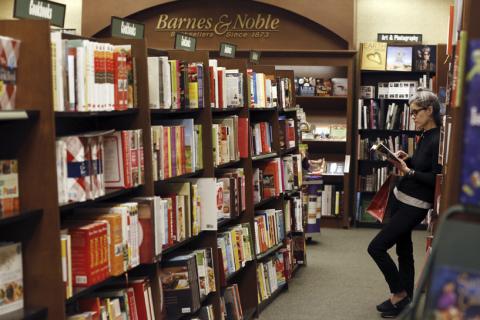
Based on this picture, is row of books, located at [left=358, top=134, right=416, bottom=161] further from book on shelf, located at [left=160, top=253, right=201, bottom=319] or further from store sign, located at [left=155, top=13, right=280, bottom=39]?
book on shelf, located at [left=160, top=253, right=201, bottom=319]

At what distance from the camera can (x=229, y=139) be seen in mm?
5281

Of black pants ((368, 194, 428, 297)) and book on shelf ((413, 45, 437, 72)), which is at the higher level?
book on shelf ((413, 45, 437, 72))

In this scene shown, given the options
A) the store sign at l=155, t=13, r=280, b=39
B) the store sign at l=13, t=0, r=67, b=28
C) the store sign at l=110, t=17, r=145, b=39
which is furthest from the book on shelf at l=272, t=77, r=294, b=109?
the store sign at l=155, t=13, r=280, b=39

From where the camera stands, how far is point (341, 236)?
30.9ft

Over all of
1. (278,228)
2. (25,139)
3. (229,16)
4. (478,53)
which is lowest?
(278,228)

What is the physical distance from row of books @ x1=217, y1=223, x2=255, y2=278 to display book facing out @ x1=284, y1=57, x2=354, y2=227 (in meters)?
4.11

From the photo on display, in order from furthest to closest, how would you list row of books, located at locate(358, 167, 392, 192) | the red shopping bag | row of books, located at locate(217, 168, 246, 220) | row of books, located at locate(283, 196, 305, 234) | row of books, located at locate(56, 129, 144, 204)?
1. row of books, located at locate(358, 167, 392, 192)
2. row of books, located at locate(283, 196, 305, 234)
3. the red shopping bag
4. row of books, located at locate(217, 168, 246, 220)
5. row of books, located at locate(56, 129, 144, 204)

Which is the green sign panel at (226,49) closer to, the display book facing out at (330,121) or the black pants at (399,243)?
the black pants at (399,243)

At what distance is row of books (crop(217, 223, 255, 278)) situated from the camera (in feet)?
16.6

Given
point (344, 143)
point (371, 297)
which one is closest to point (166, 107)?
point (371, 297)

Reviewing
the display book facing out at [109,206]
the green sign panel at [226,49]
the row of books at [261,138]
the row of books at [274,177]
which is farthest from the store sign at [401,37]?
the display book facing out at [109,206]

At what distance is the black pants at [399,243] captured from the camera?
5.55 meters

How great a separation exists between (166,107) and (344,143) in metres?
6.30

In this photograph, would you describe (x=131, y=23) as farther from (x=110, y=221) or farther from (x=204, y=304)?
(x=204, y=304)
